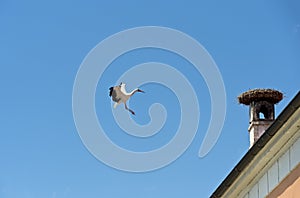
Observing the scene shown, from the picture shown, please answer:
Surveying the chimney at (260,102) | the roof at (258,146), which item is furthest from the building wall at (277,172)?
the chimney at (260,102)

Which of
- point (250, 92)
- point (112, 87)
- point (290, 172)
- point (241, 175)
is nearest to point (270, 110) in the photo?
point (250, 92)

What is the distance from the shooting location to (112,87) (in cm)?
1390

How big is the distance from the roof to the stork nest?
7.52 meters

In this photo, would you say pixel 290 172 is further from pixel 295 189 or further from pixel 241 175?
pixel 241 175

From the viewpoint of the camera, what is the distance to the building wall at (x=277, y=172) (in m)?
7.88

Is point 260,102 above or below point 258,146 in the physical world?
above

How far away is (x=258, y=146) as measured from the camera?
8.51 m

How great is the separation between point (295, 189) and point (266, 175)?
3.40 ft

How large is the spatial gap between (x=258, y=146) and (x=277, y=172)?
36 cm

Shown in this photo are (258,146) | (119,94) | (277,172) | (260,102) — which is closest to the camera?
(277,172)

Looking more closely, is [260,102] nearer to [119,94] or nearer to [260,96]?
[260,96]

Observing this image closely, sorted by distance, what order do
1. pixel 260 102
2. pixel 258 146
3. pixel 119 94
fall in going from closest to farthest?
1. pixel 258 146
2. pixel 119 94
3. pixel 260 102

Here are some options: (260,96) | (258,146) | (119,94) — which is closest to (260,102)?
(260,96)

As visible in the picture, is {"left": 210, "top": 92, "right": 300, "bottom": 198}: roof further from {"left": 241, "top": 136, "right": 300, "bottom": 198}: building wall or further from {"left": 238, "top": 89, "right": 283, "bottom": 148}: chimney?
{"left": 238, "top": 89, "right": 283, "bottom": 148}: chimney
